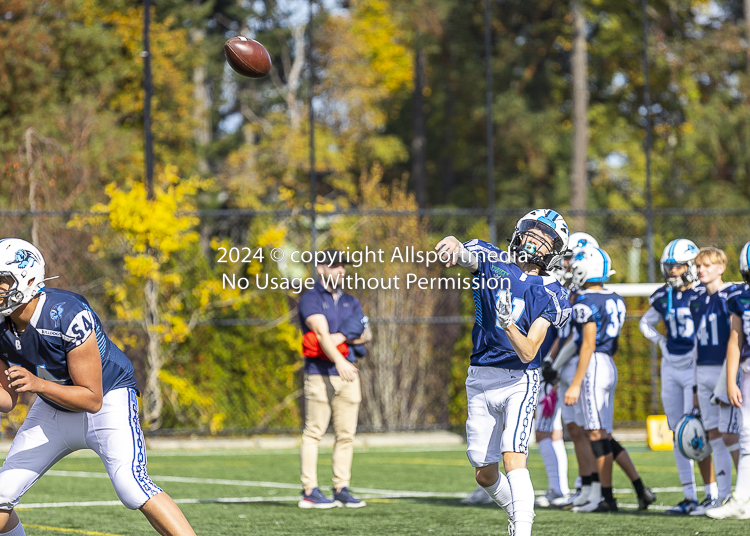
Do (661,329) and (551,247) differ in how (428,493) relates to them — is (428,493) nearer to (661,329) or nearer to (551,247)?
(551,247)

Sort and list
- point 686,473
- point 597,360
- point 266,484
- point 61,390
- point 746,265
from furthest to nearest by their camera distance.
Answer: point 266,484 < point 597,360 < point 686,473 < point 746,265 < point 61,390

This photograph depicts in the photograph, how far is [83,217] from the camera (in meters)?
13.1

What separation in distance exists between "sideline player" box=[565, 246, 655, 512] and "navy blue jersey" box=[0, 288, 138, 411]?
381 centimetres

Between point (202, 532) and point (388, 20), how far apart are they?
28110 mm

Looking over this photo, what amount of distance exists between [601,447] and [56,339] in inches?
178

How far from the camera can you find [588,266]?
24.8ft

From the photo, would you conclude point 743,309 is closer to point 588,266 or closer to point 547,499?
point 588,266

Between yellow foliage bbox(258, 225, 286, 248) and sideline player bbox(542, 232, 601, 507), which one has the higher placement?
yellow foliage bbox(258, 225, 286, 248)

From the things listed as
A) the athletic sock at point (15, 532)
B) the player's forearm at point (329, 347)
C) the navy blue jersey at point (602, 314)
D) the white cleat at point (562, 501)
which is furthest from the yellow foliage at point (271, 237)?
the athletic sock at point (15, 532)

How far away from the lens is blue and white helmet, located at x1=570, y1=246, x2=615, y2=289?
7570 mm

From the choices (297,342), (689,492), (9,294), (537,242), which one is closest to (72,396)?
(9,294)

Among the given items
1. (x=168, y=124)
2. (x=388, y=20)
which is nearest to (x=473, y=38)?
(x=388, y=20)

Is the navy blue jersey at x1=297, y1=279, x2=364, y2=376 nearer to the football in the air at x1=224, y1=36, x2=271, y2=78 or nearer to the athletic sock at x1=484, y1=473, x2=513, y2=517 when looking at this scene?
the football in the air at x1=224, y1=36, x2=271, y2=78

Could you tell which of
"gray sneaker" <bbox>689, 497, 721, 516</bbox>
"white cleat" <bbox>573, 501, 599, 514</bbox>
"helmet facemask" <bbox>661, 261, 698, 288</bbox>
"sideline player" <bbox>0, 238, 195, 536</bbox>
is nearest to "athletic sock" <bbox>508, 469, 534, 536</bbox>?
"sideline player" <bbox>0, 238, 195, 536</bbox>
